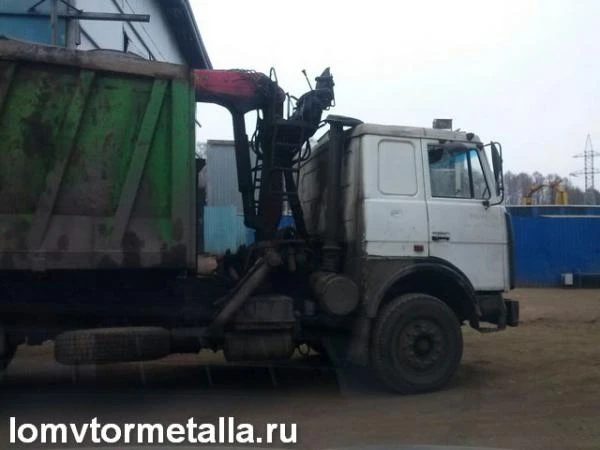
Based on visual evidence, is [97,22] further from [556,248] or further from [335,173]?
[556,248]

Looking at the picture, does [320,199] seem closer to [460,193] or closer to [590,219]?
[460,193]

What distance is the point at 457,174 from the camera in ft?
31.1

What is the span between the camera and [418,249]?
9031 millimetres

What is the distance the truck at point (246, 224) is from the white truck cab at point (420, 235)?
2 cm

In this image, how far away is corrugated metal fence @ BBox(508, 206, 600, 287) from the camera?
2712 cm

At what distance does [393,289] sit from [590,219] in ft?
65.7

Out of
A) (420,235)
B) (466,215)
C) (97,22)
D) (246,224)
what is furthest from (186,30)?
(420,235)

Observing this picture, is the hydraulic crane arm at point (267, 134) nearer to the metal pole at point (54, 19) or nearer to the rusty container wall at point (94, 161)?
the rusty container wall at point (94, 161)

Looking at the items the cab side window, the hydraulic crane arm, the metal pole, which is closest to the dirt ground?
the hydraulic crane arm

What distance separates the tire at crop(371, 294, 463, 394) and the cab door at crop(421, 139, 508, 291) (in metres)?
0.58

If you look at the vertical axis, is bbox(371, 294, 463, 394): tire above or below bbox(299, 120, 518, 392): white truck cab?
below

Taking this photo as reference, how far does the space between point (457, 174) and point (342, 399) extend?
9.56 feet

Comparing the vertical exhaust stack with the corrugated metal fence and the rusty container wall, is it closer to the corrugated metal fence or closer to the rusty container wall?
the rusty container wall

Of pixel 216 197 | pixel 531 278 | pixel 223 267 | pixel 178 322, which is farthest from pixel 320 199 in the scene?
pixel 531 278
